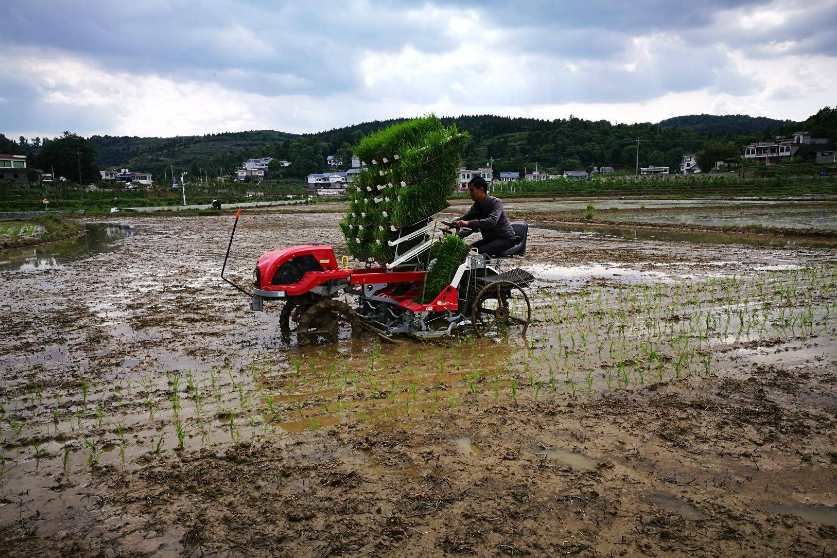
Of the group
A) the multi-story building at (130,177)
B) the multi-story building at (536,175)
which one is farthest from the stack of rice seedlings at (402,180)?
the multi-story building at (536,175)

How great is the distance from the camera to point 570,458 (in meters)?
4.71

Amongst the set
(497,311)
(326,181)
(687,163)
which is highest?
(687,163)

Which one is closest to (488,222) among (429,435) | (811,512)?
(429,435)

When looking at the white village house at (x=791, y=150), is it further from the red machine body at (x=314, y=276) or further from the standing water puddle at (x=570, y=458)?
the standing water puddle at (x=570, y=458)

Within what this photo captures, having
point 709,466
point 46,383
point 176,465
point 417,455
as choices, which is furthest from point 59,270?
point 709,466

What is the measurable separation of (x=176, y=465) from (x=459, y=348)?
4.34 m

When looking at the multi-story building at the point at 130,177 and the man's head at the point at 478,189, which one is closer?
the man's head at the point at 478,189

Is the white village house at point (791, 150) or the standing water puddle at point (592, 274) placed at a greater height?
the white village house at point (791, 150)

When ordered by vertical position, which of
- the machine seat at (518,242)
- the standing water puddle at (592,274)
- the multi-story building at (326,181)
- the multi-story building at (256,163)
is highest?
the multi-story building at (256,163)

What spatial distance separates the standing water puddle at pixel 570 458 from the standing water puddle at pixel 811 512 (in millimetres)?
1234

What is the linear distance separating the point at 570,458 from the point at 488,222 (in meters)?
4.52

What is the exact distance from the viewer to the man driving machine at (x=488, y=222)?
8648 millimetres

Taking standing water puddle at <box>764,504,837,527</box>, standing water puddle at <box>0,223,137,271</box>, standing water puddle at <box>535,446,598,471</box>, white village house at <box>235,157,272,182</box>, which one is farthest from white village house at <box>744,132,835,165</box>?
standing water puddle at <box>535,446,598,471</box>

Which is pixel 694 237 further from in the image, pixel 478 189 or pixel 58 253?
pixel 58 253
